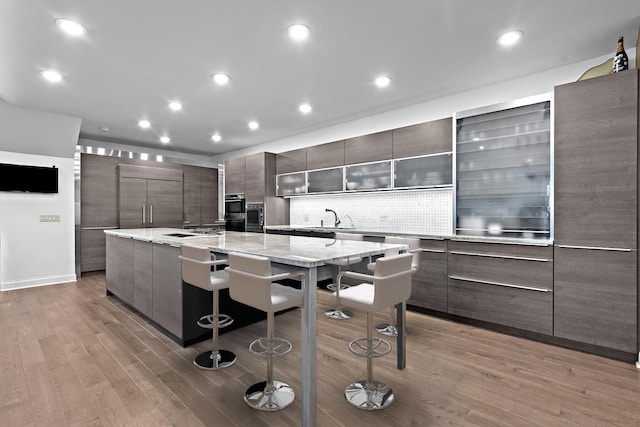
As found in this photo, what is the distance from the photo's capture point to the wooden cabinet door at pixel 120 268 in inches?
144

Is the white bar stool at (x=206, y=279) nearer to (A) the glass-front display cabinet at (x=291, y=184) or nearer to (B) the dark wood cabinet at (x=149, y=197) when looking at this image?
(A) the glass-front display cabinet at (x=291, y=184)

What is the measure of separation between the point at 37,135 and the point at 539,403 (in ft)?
22.3

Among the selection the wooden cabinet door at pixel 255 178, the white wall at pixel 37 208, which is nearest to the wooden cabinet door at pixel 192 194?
the wooden cabinet door at pixel 255 178

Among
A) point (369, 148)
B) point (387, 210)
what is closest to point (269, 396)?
point (387, 210)

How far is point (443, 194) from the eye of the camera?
4.05 meters

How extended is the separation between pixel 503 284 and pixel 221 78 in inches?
142

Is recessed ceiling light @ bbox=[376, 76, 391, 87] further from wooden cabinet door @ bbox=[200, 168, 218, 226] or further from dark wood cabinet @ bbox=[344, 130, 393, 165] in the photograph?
wooden cabinet door @ bbox=[200, 168, 218, 226]

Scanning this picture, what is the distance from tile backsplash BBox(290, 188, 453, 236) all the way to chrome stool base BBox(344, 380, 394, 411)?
2.36 metres

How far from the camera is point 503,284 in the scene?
3.03 metres

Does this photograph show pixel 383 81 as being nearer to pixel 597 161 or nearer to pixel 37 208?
pixel 597 161

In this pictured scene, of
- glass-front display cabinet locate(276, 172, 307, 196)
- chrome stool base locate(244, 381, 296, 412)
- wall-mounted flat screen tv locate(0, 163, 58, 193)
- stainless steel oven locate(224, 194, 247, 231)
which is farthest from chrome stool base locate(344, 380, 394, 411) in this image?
wall-mounted flat screen tv locate(0, 163, 58, 193)

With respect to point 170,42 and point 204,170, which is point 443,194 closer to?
point 170,42

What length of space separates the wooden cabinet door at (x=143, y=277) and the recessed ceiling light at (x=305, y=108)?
2650mm

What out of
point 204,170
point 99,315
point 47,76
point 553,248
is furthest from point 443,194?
point 204,170
